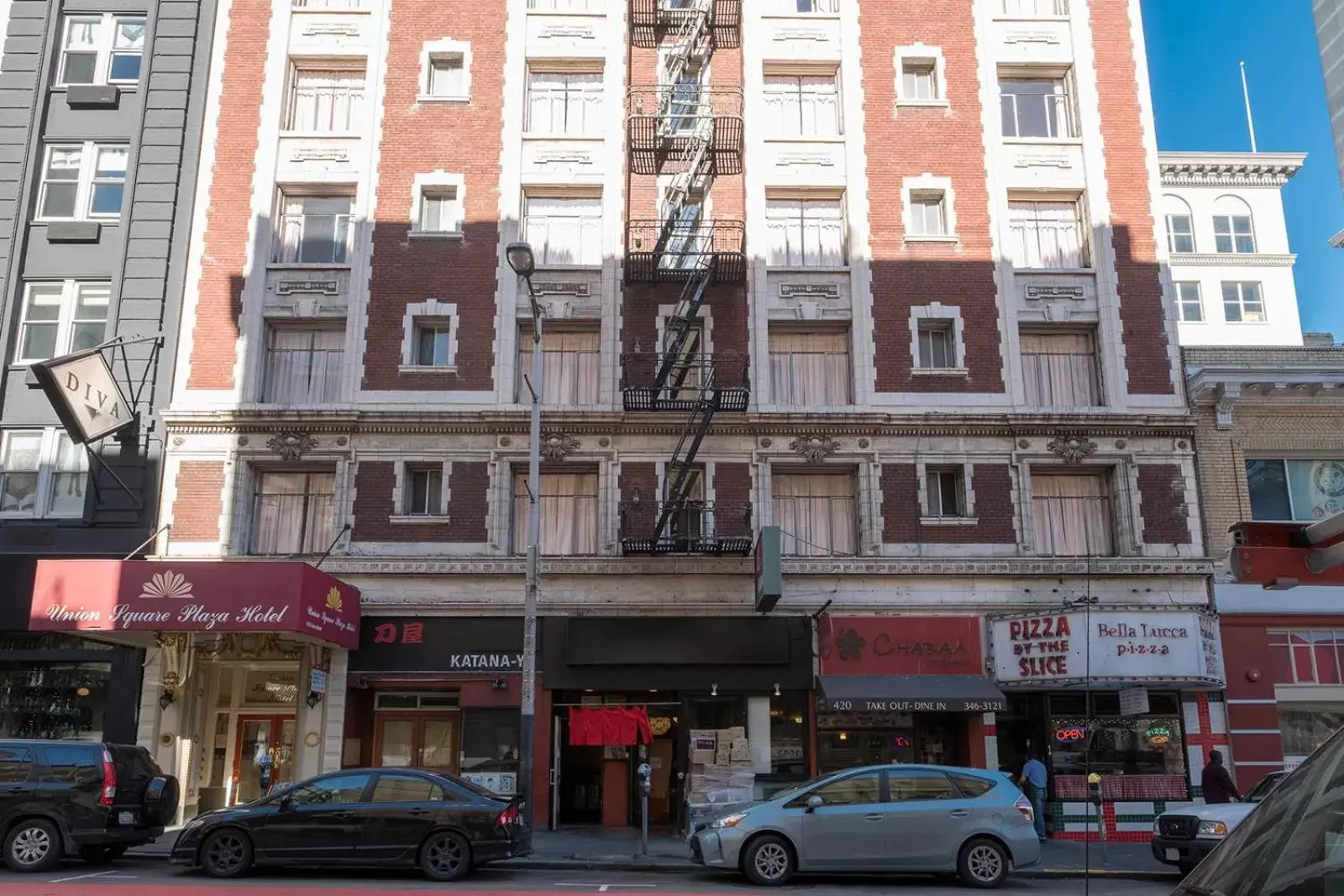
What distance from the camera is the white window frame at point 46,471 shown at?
24.2 meters

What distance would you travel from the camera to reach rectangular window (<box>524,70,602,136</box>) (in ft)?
87.9

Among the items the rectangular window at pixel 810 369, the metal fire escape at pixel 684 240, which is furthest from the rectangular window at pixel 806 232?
the rectangular window at pixel 810 369

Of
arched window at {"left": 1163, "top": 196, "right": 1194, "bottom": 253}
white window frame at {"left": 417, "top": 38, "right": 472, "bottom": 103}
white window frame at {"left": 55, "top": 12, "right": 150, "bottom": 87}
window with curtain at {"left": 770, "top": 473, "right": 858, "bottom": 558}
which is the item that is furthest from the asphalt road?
arched window at {"left": 1163, "top": 196, "right": 1194, "bottom": 253}

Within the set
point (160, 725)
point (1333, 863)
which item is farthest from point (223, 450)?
point (1333, 863)

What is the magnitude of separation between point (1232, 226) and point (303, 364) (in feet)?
152

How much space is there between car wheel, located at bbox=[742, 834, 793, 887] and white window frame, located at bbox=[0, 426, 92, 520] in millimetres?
16974

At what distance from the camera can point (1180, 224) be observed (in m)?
52.8

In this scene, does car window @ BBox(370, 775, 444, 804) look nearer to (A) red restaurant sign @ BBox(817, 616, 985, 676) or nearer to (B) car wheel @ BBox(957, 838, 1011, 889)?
(B) car wheel @ BBox(957, 838, 1011, 889)

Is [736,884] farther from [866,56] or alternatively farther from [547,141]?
[866,56]

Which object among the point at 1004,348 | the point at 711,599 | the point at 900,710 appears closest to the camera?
the point at 900,710

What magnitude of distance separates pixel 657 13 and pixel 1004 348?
38.7 feet

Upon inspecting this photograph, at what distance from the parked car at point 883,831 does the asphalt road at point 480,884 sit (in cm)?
34

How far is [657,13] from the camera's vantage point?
27016mm

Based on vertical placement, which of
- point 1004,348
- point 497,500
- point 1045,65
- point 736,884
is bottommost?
Result: point 736,884
